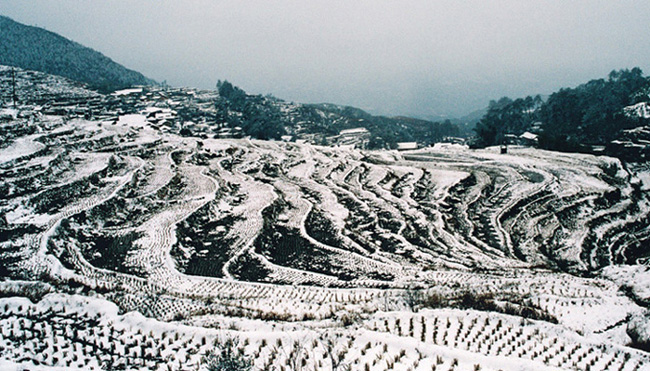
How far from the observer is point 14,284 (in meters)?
12.0

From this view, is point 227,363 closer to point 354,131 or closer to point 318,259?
point 318,259

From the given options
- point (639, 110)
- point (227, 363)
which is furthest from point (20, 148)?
point (639, 110)

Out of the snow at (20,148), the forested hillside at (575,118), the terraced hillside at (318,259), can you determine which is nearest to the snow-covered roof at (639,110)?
the forested hillside at (575,118)

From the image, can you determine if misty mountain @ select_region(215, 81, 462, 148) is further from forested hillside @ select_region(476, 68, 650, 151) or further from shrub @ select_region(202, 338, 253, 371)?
shrub @ select_region(202, 338, 253, 371)

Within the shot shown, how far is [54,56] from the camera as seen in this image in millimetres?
144250

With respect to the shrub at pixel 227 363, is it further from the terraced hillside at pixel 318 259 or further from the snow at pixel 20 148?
the snow at pixel 20 148

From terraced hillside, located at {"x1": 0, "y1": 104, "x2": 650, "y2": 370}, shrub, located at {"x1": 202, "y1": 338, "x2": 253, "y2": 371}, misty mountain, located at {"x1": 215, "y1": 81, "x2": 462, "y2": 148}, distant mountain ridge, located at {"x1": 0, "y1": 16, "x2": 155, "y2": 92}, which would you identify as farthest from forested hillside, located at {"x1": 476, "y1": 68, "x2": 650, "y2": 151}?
distant mountain ridge, located at {"x1": 0, "y1": 16, "x2": 155, "y2": 92}

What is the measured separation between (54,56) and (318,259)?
17214cm

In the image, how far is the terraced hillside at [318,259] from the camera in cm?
779

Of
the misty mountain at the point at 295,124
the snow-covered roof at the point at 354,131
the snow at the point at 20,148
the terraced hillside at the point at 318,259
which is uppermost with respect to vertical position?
the terraced hillside at the point at 318,259

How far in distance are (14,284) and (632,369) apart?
16290 mm

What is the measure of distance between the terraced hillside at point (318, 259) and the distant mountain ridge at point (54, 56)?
11655 centimetres

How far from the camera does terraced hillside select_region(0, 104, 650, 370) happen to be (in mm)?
7793

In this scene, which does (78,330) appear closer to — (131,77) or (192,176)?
(192,176)
